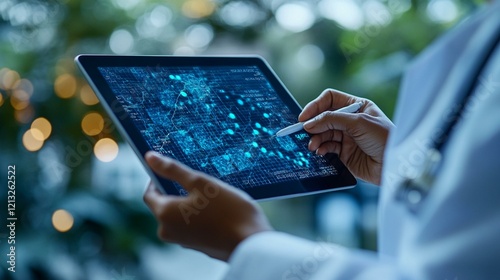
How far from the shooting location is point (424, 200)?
0.54 m

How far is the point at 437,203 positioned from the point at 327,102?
447 mm

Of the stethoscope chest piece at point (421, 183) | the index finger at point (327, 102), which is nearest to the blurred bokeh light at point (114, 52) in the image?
the index finger at point (327, 102)

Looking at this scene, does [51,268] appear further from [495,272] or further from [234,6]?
[495,272]

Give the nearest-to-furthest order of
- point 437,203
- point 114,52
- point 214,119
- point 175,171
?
1. point 437,203
2. point 175,171
3. point 214,119
4. point 114,52

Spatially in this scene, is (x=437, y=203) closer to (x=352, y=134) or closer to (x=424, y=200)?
(x=424, y=200)

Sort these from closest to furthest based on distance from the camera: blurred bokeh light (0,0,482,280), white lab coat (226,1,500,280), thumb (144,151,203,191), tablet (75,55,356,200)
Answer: white lab coat (226,1,500,280)
thumb (144,151,203,191)
tablet (75,55,356,200)
blurred bokeh light (0,0,482,280)

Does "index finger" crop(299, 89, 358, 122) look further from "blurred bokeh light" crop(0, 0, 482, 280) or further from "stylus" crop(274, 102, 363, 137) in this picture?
"blurred bokeh light" crop(0, 0, 482, 280)

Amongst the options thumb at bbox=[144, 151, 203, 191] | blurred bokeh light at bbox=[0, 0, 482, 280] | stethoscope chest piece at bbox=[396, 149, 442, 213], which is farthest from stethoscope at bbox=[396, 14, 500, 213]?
blurred bokeh light at bbox=[0, 0, 482, 280]

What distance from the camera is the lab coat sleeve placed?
0.59 m

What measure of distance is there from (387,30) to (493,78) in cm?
138

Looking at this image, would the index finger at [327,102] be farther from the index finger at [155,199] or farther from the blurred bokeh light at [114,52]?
the blurred bokeh light at [114,52]

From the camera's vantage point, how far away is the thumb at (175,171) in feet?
2.12

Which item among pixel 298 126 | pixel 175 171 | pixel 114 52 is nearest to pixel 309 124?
pixel 298 126

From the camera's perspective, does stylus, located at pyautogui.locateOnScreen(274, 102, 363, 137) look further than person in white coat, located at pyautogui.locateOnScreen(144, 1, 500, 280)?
Yes
